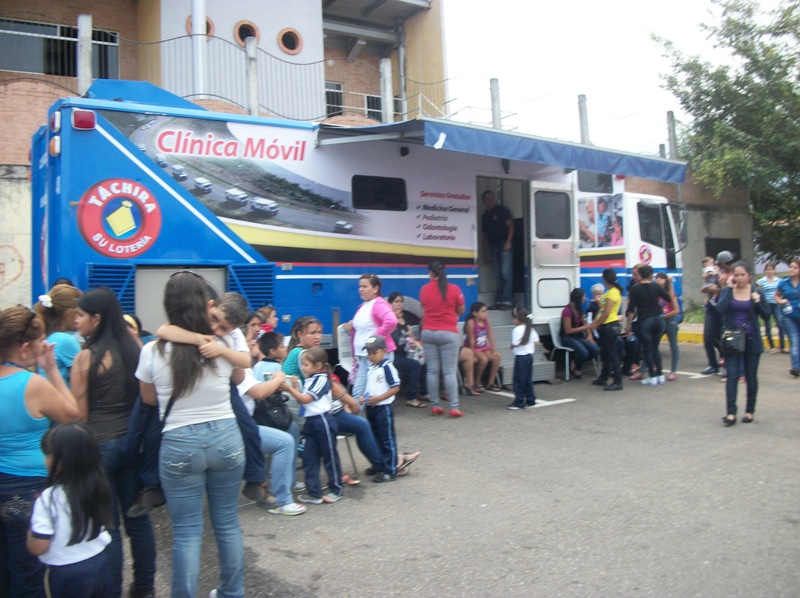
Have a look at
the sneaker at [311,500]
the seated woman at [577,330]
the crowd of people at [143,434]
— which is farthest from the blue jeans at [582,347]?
the sneaker at [311,500]

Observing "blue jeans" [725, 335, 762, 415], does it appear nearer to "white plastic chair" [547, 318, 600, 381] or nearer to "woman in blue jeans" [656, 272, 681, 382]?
"woman in blue jeans" [656, 272, 681, 382]

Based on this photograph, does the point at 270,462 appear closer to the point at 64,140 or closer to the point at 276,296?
the point at 276,296

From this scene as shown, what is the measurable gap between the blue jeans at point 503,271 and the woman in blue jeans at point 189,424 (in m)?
7.51

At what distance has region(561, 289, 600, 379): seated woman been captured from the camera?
32.8ft

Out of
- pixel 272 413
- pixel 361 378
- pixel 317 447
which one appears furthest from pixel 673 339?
pixel 272 413

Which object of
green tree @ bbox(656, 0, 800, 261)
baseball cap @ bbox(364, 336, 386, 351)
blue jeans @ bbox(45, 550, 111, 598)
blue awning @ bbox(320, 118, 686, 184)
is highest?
green tree @ bbox(656, 0, 800, 261)

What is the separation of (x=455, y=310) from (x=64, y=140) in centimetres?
443

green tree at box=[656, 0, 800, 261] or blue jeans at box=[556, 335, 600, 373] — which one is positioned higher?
green tree at box=[656, 0, 800, 261]

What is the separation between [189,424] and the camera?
3227mm

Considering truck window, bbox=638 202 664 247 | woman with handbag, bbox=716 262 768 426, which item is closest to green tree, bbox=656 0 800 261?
truck window, bbox=638 202 664 247

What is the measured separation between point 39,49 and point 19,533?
554 inches

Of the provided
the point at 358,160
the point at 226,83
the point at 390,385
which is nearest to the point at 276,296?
the point at 358,160

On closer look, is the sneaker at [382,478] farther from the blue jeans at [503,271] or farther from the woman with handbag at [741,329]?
the blue jeans at [503,271]

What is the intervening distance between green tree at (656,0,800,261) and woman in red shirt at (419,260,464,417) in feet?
38.2
